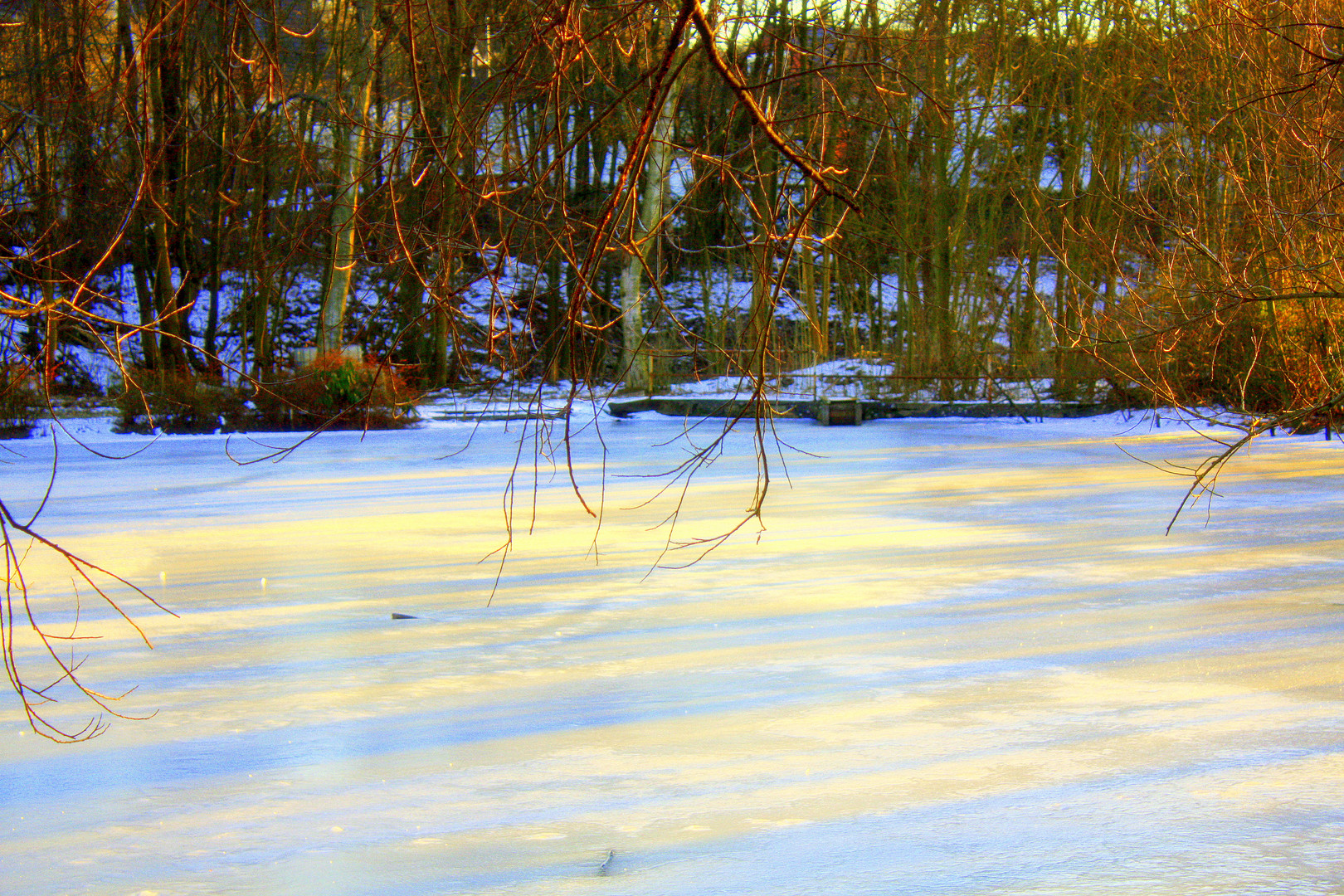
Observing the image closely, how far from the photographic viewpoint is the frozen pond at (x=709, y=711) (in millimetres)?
2574

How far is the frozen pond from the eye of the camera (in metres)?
2.57

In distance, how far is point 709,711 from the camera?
3.54 m

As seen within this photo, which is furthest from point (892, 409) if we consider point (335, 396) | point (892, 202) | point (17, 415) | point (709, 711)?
point (709, 711)

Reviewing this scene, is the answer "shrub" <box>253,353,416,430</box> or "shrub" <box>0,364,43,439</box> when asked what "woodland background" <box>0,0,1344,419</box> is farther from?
"shrub" <box>0,364,43,439</box>

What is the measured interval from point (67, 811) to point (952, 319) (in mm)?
14301

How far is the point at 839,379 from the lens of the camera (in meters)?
15.7

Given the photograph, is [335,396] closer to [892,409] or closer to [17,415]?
[17,415]

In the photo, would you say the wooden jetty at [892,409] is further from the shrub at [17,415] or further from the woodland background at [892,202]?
the shrub at [17,415]

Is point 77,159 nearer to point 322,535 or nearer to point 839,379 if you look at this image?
point 839,379

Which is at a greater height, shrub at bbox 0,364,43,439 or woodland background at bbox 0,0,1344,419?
woodland background at bbox 0,0,1344,419

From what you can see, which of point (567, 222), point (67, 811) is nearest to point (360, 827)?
point (67, 811)

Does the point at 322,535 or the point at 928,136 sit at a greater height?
the point at 928,136

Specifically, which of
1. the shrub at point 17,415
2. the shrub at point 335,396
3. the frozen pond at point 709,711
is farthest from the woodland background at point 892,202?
the frozen pond at point 709,711

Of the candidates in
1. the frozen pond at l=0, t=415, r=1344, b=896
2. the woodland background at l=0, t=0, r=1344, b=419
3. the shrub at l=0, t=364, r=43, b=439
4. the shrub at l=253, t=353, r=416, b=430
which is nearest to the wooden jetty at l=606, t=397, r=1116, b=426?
the woodland background at l=0, t=0, r=1344, b=419
